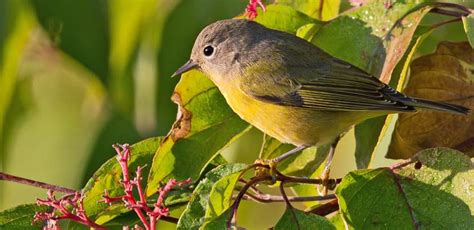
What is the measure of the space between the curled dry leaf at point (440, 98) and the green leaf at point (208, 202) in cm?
59

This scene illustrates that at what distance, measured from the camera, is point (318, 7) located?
303 centimetres

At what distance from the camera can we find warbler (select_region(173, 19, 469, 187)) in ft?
10.3

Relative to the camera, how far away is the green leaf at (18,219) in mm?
2723

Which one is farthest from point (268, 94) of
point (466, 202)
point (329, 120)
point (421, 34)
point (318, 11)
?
point (466, 202)

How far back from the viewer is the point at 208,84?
3.01 meters

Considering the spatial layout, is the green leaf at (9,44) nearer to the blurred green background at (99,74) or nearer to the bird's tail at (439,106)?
the blurred green background at (99,74)

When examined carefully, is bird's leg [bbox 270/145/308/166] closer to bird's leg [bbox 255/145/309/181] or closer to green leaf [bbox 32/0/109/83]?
bird's leg [bbox 255/145/309/181]

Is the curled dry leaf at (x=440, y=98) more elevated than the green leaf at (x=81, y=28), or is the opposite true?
the green leaf at (x=81, y=28)

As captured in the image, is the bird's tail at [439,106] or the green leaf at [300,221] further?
the bird's tail at [439,106]

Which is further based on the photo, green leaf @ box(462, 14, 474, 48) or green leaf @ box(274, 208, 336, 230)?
green leaf @ box(462, 14, 474, 48)

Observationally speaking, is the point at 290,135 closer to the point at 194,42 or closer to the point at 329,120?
the point at 329,120

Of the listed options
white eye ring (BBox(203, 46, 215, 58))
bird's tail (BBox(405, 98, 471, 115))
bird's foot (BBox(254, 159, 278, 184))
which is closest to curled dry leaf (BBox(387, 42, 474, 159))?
bird's tail (BBox(405, 98, 471, 115))

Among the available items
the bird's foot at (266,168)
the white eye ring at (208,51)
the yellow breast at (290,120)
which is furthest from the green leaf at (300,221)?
the white eye ring at (208,51)

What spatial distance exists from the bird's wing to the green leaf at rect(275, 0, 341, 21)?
0.16m
